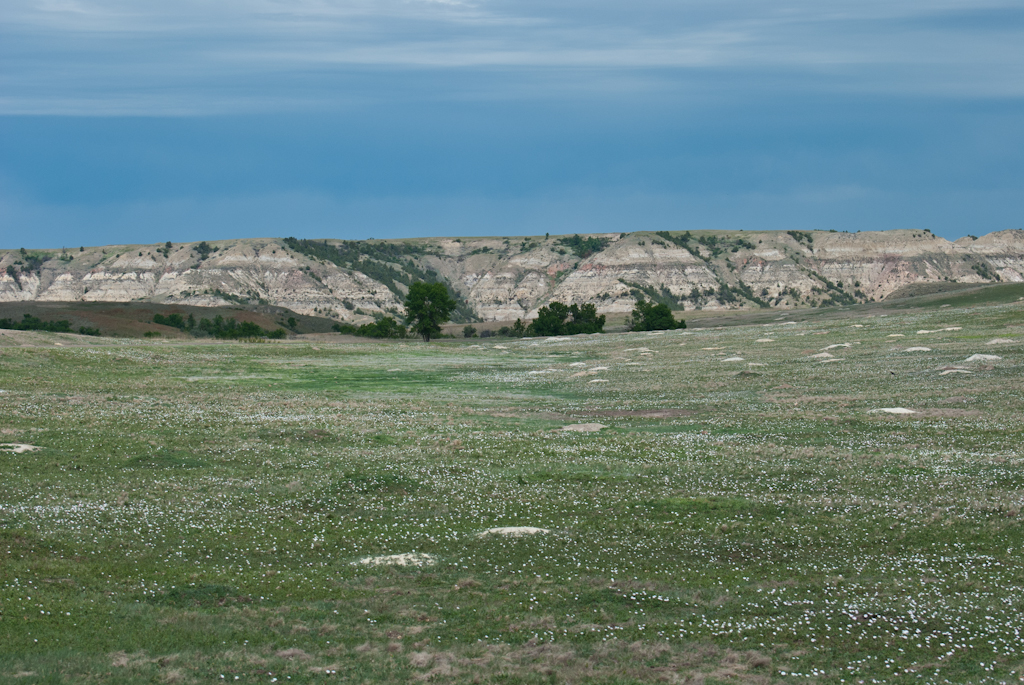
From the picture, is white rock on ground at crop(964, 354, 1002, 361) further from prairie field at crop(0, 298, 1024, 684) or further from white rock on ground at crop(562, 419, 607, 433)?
white rock on ground at crop(562, 419, 607, 433)

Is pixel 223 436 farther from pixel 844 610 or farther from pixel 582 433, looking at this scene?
pixel 844 610

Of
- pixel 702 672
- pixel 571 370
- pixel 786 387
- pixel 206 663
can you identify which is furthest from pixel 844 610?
pixel 571 370

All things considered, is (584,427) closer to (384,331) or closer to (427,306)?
(427,306)

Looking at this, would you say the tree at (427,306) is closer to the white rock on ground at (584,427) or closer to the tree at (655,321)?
the tree at (655,321)

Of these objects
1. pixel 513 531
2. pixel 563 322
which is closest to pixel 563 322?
pixel 563 322

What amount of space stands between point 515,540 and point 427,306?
3802 inches

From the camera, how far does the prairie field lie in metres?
11.6

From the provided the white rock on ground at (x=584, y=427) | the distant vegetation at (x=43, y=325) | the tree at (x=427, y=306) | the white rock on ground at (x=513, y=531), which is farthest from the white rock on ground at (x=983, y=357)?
the distant vegetation at (x=43, y=325)

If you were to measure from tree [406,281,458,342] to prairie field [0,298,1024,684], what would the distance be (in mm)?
72213

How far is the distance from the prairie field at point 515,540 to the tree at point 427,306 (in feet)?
237

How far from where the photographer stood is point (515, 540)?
57.1ft

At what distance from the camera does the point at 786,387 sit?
45594 mm

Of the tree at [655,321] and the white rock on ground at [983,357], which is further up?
the tree at [655,321]

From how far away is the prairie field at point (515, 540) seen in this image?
1159cm
